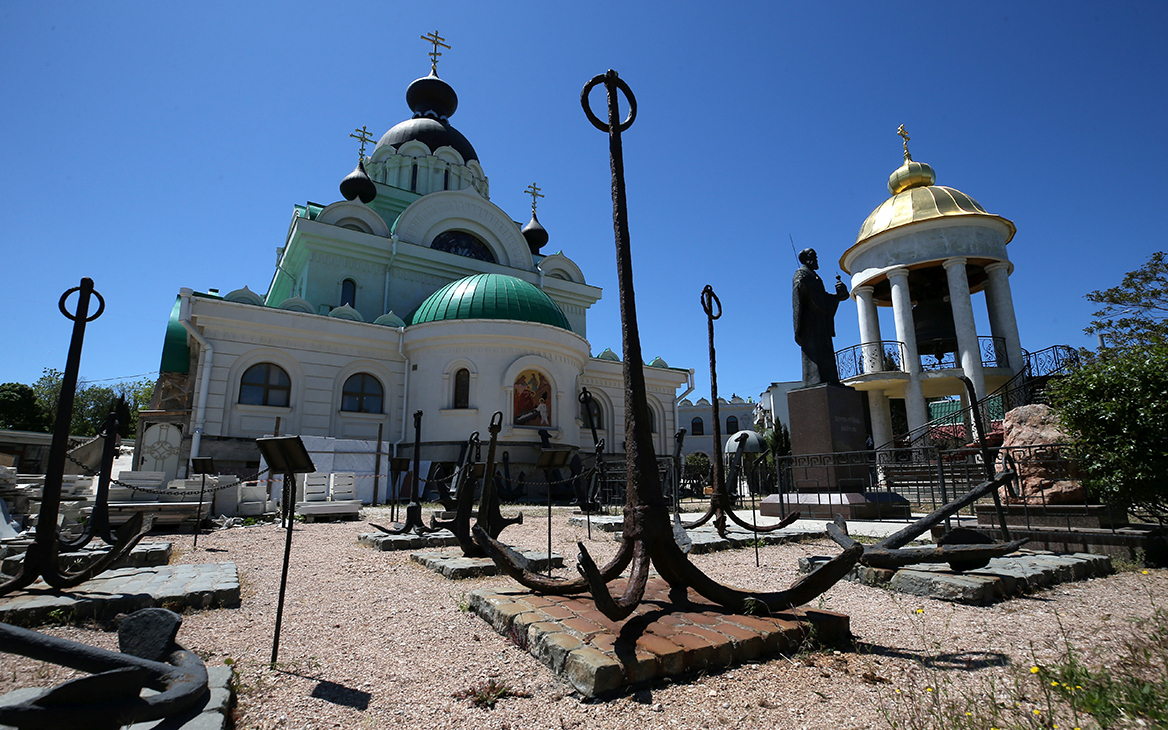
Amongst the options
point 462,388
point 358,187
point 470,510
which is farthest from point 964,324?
point 358,187

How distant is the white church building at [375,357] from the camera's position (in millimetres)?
18203

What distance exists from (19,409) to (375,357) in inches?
1402

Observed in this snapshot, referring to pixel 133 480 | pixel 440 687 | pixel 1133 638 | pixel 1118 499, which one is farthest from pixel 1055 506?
pixel 133 480

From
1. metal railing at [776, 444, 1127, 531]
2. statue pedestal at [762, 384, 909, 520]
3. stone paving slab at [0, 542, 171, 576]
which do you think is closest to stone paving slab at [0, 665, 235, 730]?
stone paving slab at [0, 542, 171, 576]

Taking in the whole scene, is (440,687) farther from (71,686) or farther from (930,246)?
(930,246)

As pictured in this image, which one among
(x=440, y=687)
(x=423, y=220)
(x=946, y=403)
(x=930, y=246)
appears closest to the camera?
(x=440, y=687)

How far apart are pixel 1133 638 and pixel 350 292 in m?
25.3

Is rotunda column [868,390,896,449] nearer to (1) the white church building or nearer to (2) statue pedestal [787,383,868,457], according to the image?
(1) the white church building

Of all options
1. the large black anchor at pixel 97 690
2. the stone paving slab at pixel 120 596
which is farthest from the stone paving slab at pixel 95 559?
the large black anchor at pixel 97 690

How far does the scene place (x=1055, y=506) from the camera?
21.4ft

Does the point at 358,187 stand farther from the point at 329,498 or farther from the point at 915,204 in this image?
the point at 915,204

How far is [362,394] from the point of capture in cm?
2045

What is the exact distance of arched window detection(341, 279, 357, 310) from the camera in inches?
952

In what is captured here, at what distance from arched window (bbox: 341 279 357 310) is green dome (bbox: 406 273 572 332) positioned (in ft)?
13.6
